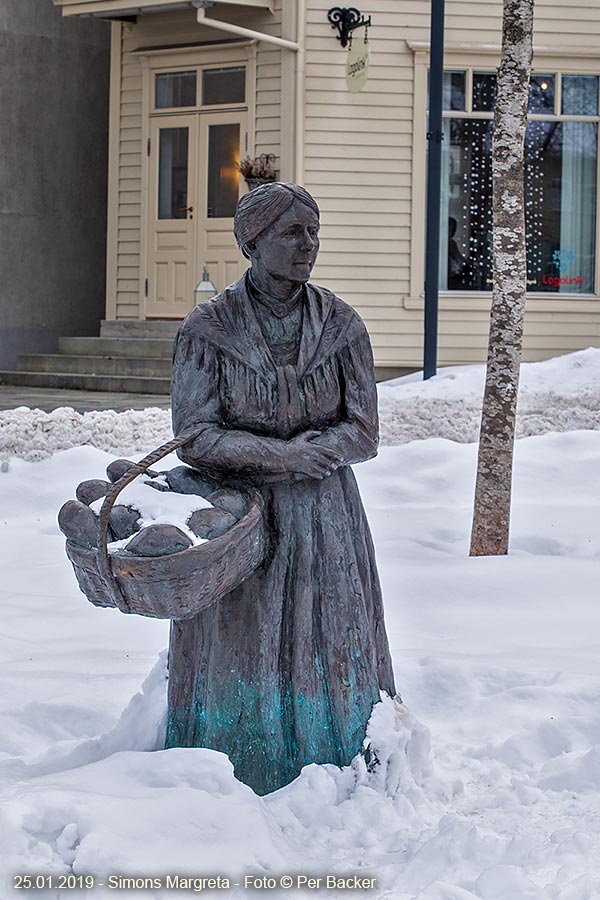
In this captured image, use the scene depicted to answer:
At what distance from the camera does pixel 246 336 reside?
3092 mm

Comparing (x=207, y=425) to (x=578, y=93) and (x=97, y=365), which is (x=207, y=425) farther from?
(x=578, y=93)

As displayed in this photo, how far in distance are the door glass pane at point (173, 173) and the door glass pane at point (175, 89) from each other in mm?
313

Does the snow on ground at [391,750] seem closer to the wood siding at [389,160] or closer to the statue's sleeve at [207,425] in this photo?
the statue's sleeve at [207,425]

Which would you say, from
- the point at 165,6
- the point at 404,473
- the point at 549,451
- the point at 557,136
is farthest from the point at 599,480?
the point at 165,6

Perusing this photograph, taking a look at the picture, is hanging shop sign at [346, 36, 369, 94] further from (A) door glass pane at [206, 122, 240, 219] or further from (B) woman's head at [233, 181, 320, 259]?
(B) woman's head at [233, 181, 320, 259]

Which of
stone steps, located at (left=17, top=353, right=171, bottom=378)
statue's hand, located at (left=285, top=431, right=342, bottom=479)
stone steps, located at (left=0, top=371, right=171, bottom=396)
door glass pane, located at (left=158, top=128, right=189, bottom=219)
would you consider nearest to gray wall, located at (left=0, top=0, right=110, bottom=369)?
stone steps, located at (left=17, top=353, right=171, bottom=378)

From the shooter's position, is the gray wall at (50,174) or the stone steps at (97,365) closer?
the stone steps at (97,365)

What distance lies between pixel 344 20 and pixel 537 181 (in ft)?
9.06

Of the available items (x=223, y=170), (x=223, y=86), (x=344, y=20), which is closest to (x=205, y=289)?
(x=223, y=170)

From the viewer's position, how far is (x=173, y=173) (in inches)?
558

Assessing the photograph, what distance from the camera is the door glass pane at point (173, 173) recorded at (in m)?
14.1

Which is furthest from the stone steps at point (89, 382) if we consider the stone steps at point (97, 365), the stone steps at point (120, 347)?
the stone steps at point (120, 347)

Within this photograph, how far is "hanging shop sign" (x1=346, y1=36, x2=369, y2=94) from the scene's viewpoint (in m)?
12.0

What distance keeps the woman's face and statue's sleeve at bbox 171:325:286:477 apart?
0.27 meters
